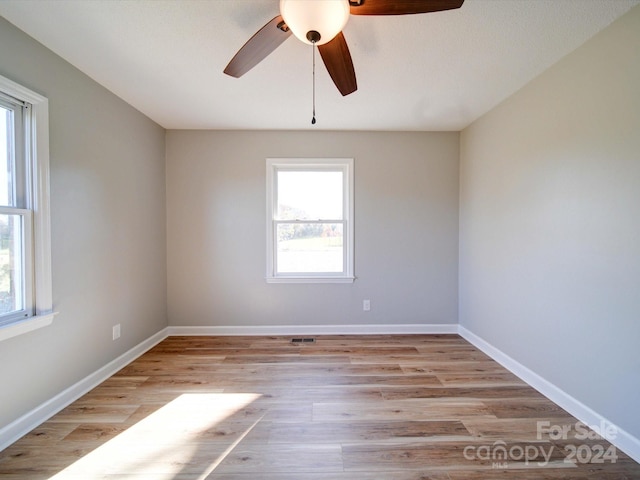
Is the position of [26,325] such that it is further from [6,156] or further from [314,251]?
[314,251]

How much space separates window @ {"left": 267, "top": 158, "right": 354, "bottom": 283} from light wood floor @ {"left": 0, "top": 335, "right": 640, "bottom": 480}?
3.55ft

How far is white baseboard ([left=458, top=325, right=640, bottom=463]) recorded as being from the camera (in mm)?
1524

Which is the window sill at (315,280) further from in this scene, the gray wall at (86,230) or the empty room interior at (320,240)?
the gray wall at (86,230)

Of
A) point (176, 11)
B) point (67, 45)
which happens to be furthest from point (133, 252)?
point (176, 11)

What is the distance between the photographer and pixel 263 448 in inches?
61.7

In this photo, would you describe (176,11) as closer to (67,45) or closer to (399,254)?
(67,45)

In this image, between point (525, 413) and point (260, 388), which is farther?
point (260, 388)

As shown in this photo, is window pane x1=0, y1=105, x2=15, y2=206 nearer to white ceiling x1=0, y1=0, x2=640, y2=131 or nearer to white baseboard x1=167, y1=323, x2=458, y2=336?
white ceiling x1=0, y1=0, x2=640, y2=131

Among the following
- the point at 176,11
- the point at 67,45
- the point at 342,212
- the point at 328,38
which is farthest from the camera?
the point at 342,212

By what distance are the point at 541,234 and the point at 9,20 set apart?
12.5 ft

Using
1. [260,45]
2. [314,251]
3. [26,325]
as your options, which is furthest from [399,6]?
[26,325]

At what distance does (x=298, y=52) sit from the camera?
1.84m

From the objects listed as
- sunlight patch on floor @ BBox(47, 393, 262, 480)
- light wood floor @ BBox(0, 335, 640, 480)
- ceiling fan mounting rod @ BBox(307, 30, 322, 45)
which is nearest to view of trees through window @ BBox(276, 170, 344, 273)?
light wood floor @ BBox(0, 335, 640, 480)

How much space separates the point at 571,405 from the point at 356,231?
7.50 ft
